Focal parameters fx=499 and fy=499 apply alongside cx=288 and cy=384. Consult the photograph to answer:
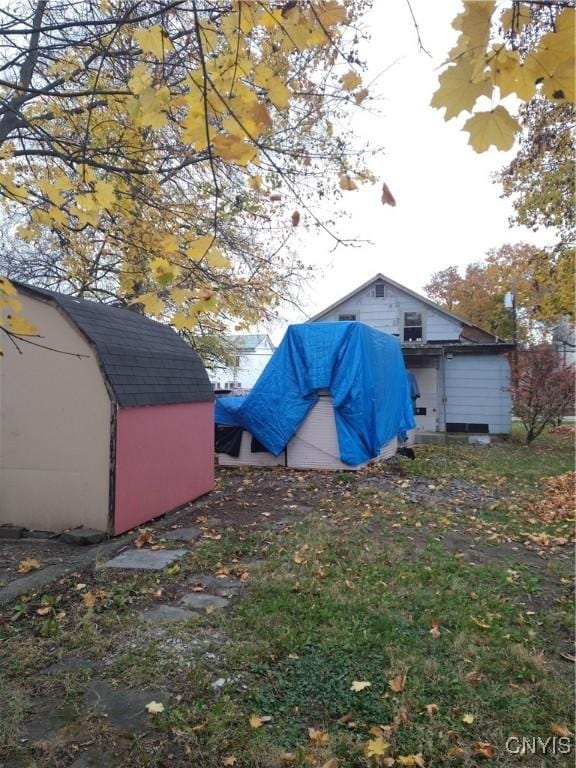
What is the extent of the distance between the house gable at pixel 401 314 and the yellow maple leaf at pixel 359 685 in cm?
1603

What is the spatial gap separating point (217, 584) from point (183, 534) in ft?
5.34

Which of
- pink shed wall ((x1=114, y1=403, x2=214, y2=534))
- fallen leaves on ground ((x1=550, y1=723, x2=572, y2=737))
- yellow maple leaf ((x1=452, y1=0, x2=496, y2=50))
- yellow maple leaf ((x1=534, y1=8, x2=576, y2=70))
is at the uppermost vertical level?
yellow maple leaf ((x1=452, y1=0, x2=496, y2=50))

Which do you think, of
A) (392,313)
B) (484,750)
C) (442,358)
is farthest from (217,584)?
(392,313)

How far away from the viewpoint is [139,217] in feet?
22.5

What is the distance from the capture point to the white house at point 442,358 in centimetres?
1634

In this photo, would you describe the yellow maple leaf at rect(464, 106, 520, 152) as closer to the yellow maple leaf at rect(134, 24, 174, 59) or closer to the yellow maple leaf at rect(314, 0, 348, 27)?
the yellow maple leaf at rect(314, 0, 348, 27)

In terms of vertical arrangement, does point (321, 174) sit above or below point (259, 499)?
above

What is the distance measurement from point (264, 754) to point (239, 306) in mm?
7773

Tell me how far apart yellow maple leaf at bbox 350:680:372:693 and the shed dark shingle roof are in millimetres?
3787

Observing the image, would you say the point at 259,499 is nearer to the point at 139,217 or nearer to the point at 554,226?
the point at 139,217

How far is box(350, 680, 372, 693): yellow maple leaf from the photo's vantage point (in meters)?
2.63

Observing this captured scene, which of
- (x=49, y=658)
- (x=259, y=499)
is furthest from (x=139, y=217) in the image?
(x=49, y=658)

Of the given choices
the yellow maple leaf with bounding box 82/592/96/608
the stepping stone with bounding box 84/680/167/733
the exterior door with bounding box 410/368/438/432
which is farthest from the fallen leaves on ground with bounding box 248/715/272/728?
the exterior door with bounding box 410/368/438/432

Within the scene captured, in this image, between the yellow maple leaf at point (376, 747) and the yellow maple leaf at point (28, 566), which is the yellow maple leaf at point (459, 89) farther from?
the yellow maple leaf at point (28, 566)
